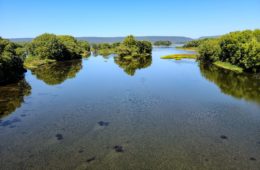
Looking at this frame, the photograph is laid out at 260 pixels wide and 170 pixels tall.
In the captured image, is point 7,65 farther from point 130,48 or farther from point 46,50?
point 130,48

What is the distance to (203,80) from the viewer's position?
61344mm

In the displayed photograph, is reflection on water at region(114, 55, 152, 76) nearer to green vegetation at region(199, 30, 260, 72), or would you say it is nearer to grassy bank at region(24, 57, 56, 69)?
green vegetation at region(199, 30, 260, 72)

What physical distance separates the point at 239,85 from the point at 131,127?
34.0 meters

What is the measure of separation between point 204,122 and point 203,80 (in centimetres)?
3189

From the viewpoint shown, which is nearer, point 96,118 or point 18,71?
point 96,118

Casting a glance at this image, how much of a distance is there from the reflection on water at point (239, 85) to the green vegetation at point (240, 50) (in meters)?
4.31

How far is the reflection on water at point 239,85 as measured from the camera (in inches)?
1765

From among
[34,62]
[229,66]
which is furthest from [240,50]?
[34,62]

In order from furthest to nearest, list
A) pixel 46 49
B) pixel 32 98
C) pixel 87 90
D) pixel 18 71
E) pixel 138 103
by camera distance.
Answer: pixel 46 49, pixel 18 71, pixel 87 90, pixel 32 98, pixel 138 103

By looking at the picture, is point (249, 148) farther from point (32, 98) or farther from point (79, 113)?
point (32, 98)

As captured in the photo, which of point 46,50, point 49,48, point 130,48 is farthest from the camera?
point 130,48

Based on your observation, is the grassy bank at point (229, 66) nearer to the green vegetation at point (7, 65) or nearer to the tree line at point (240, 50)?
the tree line at point (240, 50)

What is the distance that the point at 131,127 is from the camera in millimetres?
30172

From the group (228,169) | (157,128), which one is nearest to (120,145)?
(157,128)
